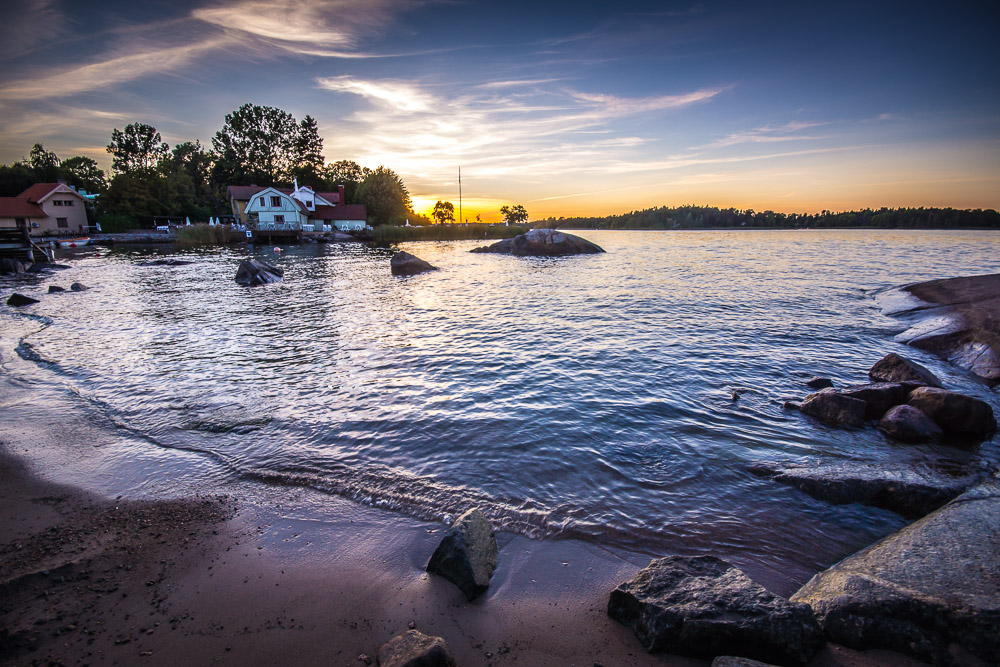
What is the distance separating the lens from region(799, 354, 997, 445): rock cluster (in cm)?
627

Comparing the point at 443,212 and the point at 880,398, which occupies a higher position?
the point at 443,212

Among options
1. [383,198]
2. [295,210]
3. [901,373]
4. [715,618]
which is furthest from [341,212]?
[715,618]

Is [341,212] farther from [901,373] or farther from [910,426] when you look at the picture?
[910,426]

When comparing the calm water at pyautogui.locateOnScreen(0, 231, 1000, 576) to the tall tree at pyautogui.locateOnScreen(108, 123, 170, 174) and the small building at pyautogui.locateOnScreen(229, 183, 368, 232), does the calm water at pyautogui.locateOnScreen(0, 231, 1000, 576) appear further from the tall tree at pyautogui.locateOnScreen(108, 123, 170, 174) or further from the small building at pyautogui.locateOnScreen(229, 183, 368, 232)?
the tall tree at pyautogui.locateOnScreen(108, 123, 170, 174)

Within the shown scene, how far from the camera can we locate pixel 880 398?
7168 mm

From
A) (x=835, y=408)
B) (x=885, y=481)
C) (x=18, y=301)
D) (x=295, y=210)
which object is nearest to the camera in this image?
(x=885, y=481)

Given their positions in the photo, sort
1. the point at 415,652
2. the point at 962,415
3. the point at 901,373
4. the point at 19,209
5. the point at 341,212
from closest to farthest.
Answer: the point at 415,652 < the point at 962,415 < the point at 901,373 < the point at 19,209 < the point at 341,212

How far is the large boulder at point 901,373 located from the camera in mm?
8031

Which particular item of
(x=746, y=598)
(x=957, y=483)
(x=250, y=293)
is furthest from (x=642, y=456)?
(x=250, y=293)

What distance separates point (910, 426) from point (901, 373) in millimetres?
2674

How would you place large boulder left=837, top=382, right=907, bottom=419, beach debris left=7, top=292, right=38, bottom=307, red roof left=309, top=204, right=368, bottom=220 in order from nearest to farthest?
large boulder left=837, top=382, right=907, bottom=419 < beach debris left=7, top=292, right=38, bottom=307 < red roof left=309, top=204, right=368, bottom=220

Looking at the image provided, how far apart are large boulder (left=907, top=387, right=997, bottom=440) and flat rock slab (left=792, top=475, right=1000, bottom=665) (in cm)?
323

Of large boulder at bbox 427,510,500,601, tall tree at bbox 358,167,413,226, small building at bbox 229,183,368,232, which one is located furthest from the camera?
tall tree at bbox 358,167,413,226

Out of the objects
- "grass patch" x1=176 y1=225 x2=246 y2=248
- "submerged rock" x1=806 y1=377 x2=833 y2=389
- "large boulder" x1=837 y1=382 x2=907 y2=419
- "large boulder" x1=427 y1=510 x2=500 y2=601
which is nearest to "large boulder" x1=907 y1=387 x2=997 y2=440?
"large boulder" x1=837 y1=382 x2=907 y2=419
